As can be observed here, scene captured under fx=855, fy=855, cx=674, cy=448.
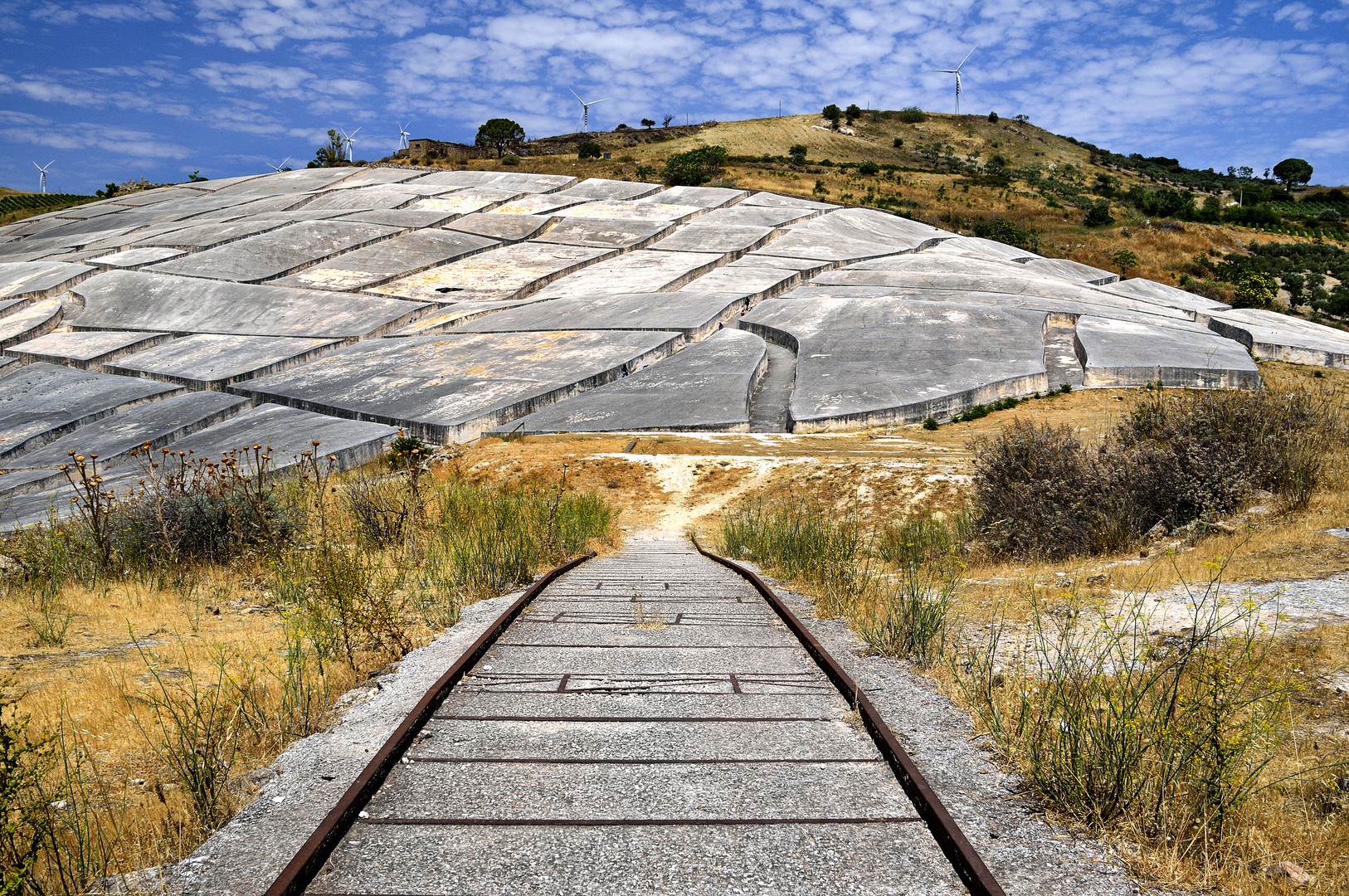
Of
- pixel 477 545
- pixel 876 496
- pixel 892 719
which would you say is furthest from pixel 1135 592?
pixel 876 496

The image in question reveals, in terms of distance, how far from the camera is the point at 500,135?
85.1m

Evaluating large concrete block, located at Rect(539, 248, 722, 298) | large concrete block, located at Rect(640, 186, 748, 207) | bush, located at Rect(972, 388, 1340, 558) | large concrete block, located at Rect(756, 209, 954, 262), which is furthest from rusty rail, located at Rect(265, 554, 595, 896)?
large concrete block, located at Rect(640, 186, 748, 207)

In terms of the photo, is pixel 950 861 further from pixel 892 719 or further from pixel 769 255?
pixel 769 255

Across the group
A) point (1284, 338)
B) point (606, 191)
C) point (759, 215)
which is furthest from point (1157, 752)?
point (606, 191)

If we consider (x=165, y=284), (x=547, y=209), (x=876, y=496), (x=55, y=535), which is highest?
(x=547, y=209)

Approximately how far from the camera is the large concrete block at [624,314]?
89.1 feet

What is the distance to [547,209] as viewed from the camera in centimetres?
4950

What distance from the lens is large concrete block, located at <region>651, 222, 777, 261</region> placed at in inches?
1590

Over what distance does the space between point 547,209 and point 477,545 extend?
4411cm

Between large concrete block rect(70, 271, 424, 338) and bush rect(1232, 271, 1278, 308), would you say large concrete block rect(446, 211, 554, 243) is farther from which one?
bush rect(1232, 271, 1278, 308)

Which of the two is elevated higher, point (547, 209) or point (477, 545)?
point (547, 209)

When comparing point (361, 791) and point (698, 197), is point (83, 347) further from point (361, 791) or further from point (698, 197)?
point (698, 197)

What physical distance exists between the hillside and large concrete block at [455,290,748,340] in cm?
2871

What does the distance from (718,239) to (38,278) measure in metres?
30.2
